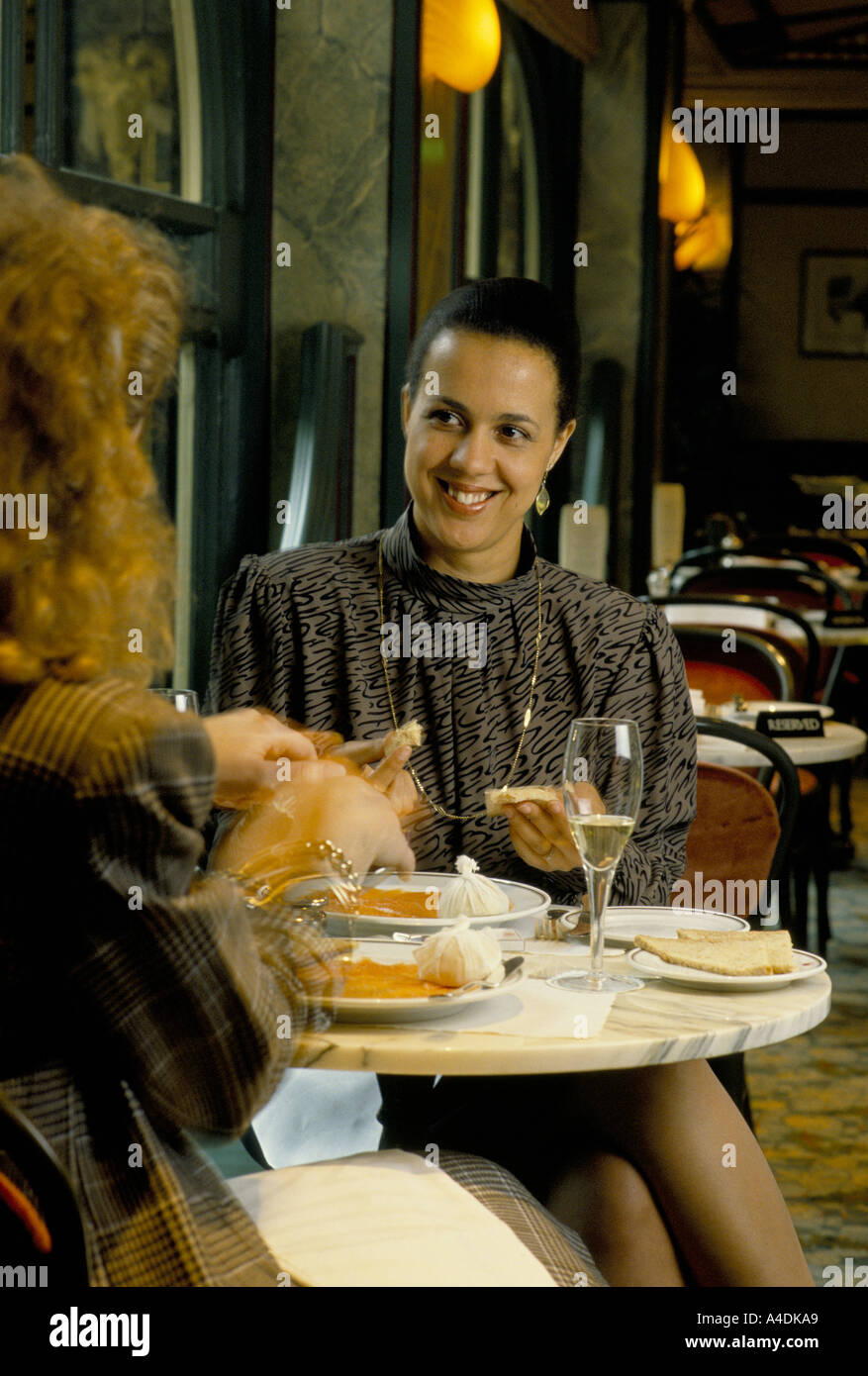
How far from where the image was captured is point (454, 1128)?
5.51ft

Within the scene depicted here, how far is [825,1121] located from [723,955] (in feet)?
6.23

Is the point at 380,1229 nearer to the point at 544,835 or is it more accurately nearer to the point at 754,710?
the point at 544,835

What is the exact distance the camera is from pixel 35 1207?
34.8 inches

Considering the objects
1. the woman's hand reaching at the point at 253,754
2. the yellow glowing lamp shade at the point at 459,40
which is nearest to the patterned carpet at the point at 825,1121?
the woman's hand reaching at the point at 253,754

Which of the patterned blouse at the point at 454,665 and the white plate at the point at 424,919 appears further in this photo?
the patterned blouse at the point at 454,665

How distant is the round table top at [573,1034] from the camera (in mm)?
1123

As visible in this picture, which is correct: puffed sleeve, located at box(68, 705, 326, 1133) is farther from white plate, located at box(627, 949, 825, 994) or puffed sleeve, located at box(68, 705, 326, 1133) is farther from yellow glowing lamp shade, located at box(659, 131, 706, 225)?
A: yellow glowing lamp shade, located at box(659, 131, 706, 225)

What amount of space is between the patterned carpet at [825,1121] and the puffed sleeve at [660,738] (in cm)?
88

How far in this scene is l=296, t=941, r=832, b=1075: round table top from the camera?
1.12m

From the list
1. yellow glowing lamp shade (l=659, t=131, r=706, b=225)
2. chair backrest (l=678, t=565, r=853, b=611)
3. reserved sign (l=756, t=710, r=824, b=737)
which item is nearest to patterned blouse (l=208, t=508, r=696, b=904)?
reserved sign (l=756, t=710, r=824, b=737)

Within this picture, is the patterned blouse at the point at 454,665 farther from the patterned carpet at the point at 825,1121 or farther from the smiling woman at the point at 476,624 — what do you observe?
the patterned carpet at the point at 825,1121

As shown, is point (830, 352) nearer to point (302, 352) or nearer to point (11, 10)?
point (302, 352)
